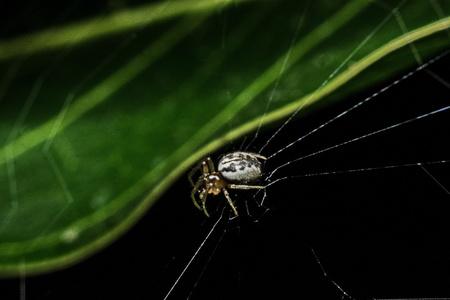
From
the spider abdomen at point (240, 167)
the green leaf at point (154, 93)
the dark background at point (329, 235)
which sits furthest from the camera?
the spider abdomen at point (240, 167)

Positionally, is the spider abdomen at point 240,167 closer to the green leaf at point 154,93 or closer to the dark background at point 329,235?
the dark background at point 329,235

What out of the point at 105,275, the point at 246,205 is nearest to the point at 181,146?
the point at 105,275

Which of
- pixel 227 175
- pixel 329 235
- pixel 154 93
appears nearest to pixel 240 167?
pixel 227 175

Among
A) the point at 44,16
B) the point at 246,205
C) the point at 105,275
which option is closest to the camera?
the point at 44,16

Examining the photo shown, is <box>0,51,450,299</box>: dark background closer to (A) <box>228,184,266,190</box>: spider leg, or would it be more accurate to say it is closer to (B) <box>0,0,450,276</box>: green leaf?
(A) <box>228,184,266,190</box>: spider leg

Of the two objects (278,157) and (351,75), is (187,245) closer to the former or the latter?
(278,157)

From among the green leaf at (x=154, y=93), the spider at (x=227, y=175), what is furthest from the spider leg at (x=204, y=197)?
the green leaf at (x=154, y=93)

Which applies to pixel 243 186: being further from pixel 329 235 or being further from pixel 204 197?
pixel 329 235
